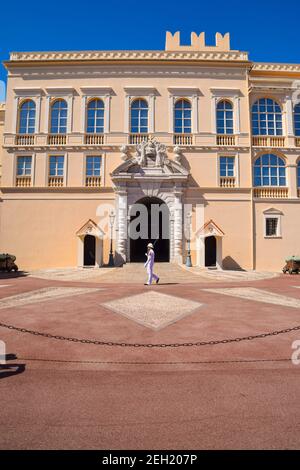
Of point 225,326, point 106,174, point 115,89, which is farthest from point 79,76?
point 225,326

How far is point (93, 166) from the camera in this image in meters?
21.1

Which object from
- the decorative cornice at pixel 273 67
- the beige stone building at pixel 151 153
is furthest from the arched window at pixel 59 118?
the decorative cornice at pixel 273 67

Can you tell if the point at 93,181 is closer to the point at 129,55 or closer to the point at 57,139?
the point at 57,139

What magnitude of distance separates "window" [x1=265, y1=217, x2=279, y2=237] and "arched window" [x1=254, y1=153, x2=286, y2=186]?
2.77m

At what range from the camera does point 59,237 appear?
20.7 metres

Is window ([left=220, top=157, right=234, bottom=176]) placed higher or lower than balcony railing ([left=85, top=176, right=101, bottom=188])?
higher

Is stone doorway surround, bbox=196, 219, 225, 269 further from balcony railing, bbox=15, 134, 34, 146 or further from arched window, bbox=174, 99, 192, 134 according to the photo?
balcony railing, bbox=15, 134, 34, 146

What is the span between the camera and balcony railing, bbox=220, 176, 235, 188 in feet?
69.6

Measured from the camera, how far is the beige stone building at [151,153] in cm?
2039

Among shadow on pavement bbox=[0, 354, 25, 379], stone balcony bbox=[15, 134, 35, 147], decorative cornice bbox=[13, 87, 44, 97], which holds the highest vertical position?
decorative cornice bbox=[13, 87, 44, 97]

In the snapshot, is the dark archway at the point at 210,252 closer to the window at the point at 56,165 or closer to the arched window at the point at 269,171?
the arched window at the point at 269,171

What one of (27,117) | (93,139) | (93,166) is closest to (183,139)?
(93,139)

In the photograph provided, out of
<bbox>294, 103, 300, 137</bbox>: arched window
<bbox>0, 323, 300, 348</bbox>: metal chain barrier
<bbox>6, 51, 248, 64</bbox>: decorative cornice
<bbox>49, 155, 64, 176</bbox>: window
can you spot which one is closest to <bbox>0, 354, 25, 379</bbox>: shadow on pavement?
<bbox>0, 323, 300, 348</bbox>: metal chain barrier

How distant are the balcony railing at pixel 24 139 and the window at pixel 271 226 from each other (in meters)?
19.2
